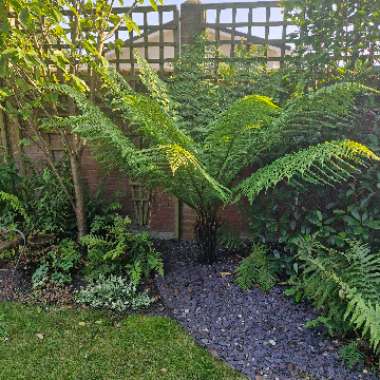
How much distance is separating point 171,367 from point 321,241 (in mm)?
1326

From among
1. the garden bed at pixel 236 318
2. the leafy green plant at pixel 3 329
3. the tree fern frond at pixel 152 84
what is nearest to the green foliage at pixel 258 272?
the garden bed at pixel 236 318

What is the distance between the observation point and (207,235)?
2828 millimetres

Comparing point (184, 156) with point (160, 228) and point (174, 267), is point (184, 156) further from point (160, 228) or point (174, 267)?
point (160, 228)

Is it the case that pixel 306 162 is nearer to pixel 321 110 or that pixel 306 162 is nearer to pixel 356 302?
pixel 321 110

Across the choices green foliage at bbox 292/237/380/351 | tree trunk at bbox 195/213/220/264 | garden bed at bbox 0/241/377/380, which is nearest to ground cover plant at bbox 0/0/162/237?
garden bed at bbox 0/241/377/380

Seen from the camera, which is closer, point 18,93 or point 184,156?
point 184,156

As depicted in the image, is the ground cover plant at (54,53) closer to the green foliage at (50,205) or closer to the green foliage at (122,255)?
the green foliage at (50,205)

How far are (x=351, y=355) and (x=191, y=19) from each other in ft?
9.23

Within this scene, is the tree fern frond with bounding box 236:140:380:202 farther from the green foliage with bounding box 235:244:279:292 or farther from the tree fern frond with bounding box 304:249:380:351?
the green foliage with bounding box 235:244:279:292

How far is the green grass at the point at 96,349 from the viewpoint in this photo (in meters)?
1.99

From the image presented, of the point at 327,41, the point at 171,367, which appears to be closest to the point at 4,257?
the point at 171,367

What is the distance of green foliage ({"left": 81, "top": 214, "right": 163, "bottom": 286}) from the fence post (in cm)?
173

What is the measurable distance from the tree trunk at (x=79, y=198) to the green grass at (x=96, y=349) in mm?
809

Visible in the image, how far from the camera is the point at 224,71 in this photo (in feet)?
10.3
